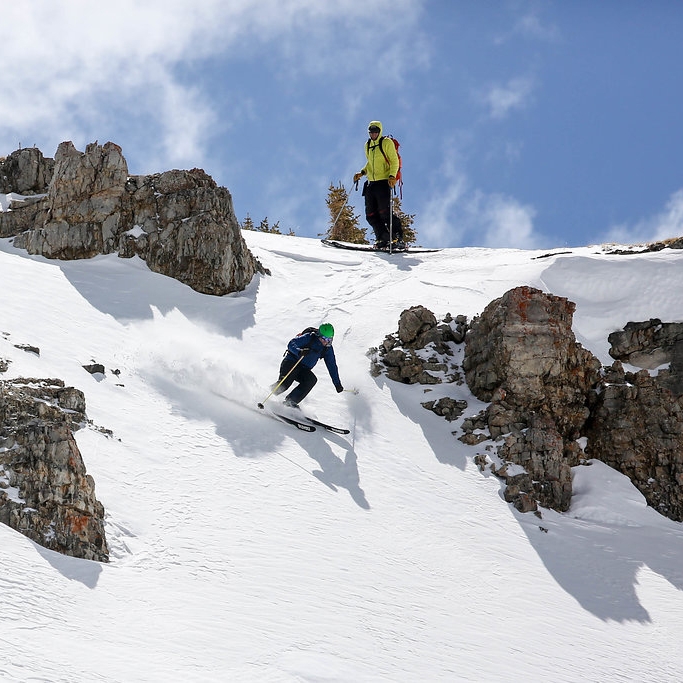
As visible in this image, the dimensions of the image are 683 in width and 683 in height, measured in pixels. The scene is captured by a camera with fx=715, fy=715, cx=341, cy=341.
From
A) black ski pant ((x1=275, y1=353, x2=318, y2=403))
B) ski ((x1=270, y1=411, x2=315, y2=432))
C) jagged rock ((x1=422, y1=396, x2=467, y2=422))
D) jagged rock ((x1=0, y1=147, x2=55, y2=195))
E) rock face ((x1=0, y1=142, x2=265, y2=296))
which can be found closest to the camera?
ski ((x1=270, y1=411, x2=315, y2=432))

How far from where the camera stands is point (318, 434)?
12.5m

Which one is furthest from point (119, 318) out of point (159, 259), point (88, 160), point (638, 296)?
point (638, 296)

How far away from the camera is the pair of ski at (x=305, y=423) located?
12.4 m

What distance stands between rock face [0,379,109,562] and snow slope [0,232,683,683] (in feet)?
1.08

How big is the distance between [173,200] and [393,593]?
1282cm

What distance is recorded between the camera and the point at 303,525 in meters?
9.36

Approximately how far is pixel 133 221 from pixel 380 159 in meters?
7.48

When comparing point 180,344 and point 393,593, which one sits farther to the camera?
point 180,344

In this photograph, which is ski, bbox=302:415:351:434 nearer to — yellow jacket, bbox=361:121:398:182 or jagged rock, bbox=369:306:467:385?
jagged rock, bbox=369:306:467:385

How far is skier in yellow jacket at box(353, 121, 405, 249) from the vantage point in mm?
21188

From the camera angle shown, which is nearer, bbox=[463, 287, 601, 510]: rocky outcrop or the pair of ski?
the pair of ski

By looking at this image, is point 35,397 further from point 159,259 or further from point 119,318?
point 159,259

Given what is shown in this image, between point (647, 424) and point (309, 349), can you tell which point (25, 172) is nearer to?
point (309, 349)

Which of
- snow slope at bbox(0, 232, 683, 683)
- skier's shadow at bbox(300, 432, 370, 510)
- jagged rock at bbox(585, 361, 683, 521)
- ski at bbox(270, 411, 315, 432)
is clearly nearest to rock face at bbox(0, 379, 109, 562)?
snow slope at bbox(0, 232, 683, 683)
